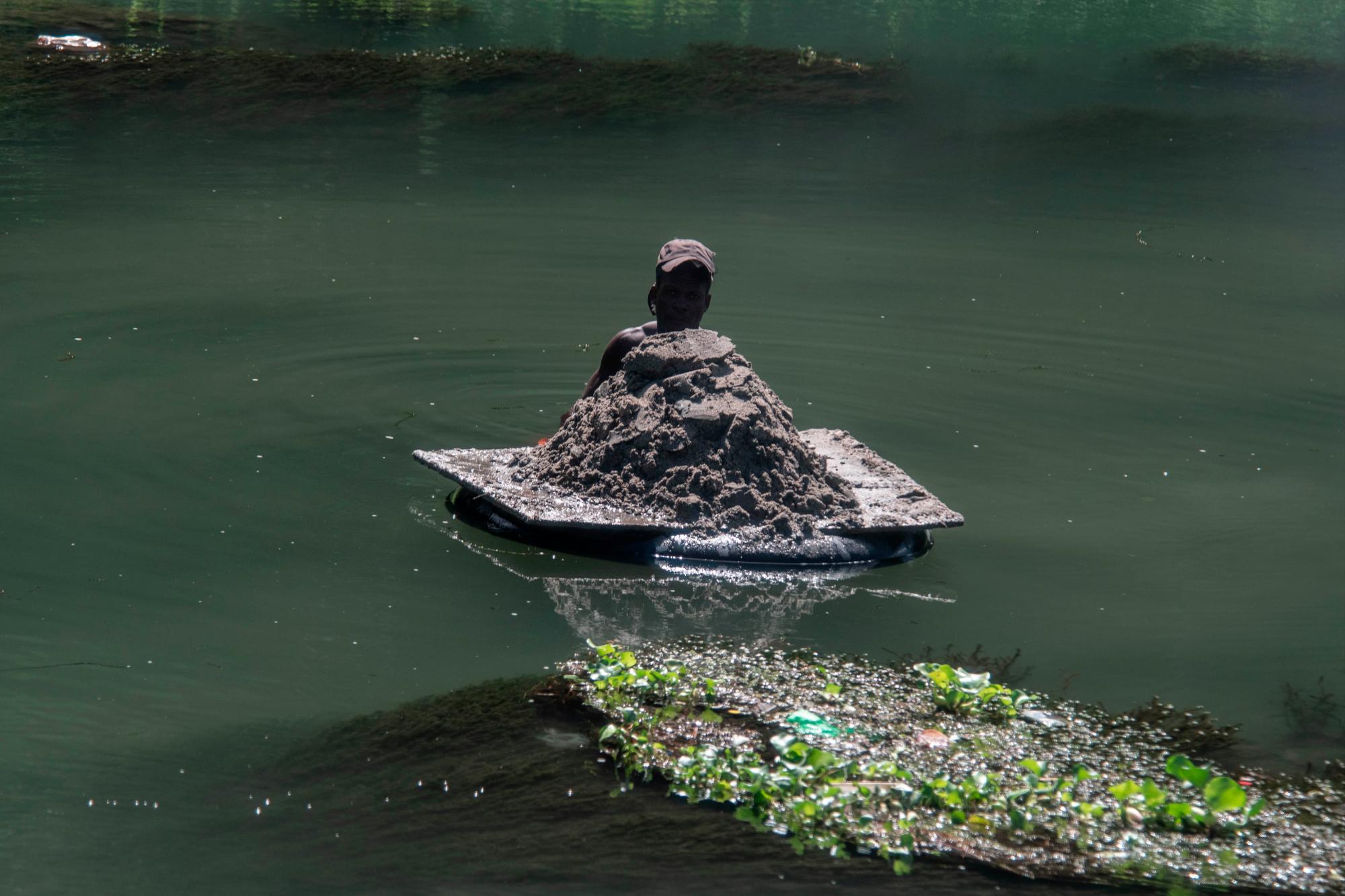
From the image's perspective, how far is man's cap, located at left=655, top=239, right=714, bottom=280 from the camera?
21.2 ft

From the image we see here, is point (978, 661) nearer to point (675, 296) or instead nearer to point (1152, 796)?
point (1152, 796)

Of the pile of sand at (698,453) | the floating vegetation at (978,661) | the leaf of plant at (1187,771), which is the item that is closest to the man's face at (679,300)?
the pile of sand at (698,453)

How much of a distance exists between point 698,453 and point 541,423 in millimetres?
1763

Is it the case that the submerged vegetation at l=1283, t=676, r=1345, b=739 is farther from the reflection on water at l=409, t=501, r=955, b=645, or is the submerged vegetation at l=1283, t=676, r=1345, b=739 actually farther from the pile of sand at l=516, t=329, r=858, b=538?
the pile of sand at l=516, t=329, r=858, b=538

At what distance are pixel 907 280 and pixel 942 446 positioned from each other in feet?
12.0

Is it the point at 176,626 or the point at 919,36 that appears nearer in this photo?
the point at 176,626

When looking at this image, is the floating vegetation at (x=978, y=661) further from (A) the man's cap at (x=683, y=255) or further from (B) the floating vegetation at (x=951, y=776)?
(A) the man's cap at (x=683, y=255)

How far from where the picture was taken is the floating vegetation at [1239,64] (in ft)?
64.3

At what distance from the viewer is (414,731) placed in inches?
180

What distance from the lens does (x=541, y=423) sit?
25.0 feet

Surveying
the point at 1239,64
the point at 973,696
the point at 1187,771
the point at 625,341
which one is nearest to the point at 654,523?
the point at 625,341

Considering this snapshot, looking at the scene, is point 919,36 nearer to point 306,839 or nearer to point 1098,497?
point 1098,497

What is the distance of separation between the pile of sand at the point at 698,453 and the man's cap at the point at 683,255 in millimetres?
316

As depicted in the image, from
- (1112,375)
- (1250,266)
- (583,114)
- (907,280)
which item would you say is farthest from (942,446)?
(583,114)
